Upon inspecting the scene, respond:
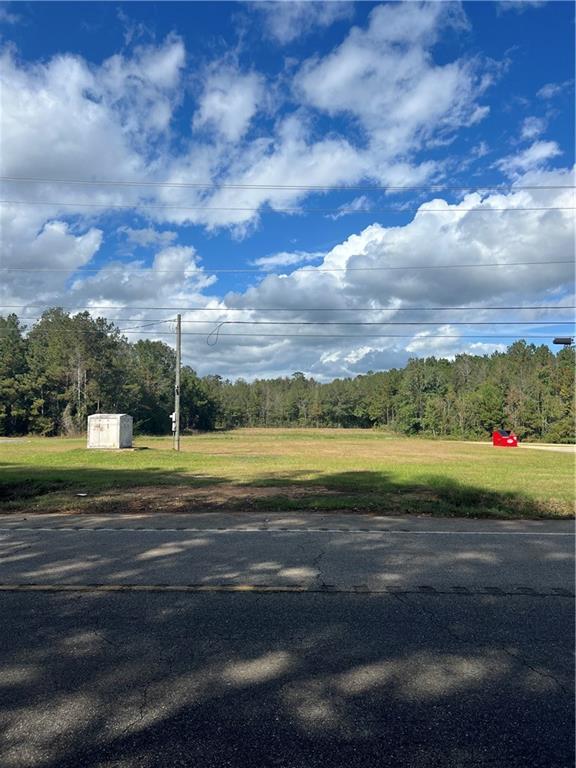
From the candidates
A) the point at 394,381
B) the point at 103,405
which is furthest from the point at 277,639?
the point at 394,381

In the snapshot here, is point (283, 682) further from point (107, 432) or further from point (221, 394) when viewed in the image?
point (221, 394)

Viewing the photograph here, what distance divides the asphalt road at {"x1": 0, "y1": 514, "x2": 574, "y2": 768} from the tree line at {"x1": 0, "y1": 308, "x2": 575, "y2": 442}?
68583 millimetres

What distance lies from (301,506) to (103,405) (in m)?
71.3

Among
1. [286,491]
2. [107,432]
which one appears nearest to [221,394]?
[107,432]

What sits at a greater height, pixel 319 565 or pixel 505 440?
pixel 319 565

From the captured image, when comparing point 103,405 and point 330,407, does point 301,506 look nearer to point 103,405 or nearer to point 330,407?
point 103,405

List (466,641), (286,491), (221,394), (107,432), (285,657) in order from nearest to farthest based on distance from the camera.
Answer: (285,657) < (466,641) < (286,491) < (107,432) < (221,394)

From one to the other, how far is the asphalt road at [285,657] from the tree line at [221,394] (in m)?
68.6

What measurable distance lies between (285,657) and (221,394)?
136767 millimetres

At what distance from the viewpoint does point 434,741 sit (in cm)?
301

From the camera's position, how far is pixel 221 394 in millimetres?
139625

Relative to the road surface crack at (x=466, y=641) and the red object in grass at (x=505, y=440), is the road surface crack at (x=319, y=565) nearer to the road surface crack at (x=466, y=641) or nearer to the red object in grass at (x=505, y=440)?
the road surface crack at (x=466, y=641)

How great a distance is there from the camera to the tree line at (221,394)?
245 feet

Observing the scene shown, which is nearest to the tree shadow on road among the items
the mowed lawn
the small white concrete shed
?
the mowed lawn
